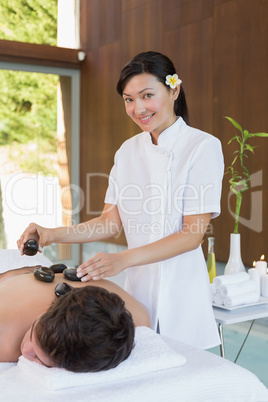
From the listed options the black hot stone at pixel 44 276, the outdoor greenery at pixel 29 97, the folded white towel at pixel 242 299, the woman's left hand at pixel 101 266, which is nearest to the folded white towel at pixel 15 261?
the black hot stone at pixel 44 276

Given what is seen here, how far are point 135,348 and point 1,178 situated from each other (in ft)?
16.1

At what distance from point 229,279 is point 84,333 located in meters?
1.31

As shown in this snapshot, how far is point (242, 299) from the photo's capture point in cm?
228

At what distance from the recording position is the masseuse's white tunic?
5.58 ft

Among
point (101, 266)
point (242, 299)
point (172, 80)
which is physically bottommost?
point (242, 299)

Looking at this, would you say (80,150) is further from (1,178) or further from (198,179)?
(198,179)

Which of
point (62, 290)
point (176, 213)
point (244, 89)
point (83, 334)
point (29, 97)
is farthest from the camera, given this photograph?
point (29, 97)

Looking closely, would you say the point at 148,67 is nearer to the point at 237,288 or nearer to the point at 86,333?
the point at 86,333

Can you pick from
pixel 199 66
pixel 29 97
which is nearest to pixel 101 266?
pixel 199 66

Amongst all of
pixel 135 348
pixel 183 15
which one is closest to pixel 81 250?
pixel 183 15

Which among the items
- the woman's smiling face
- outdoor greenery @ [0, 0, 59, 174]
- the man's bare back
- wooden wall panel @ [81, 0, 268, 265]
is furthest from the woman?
outdoor greenery @ [0, 0, 59, 174]

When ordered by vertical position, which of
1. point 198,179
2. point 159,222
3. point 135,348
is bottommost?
point 135,348

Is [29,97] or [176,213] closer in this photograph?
[176,213]

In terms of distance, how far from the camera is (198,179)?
1.70m
